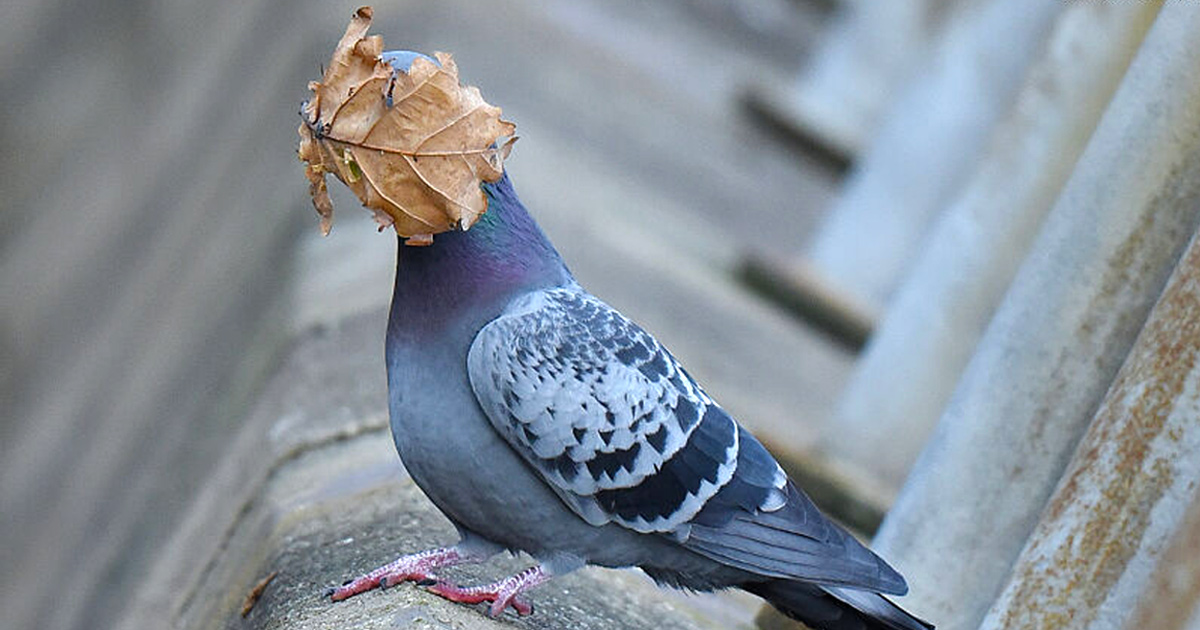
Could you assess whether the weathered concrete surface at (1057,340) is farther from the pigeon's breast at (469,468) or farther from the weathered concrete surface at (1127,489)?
the pigeon's breast at (469,468)

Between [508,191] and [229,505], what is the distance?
68.1 inches

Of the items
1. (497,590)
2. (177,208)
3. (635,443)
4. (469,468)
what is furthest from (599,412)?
(177,208)

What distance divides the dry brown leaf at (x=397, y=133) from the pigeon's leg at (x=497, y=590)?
79 centimetres

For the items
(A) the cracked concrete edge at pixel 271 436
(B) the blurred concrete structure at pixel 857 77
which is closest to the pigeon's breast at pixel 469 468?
(A) the cracked concrete edge at pixel 271 436

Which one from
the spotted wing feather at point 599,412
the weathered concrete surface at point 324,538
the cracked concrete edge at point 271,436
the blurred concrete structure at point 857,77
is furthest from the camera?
the blurred concrete structure at point 857,77

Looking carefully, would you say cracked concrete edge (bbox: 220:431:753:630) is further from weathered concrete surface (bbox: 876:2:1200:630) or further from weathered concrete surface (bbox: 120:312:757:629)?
weathered concrete surface (bbox: 876:2:1200:630)

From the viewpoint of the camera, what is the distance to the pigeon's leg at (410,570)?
3299 millimetres

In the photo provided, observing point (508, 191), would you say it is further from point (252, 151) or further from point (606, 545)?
point (252, 151)

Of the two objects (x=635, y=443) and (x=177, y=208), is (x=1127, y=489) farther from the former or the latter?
(x=177, y=208)

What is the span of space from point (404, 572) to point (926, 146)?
15.4 feet

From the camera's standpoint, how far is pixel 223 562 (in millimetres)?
4199

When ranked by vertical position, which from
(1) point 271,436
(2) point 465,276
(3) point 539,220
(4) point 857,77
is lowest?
(1) point 271,436

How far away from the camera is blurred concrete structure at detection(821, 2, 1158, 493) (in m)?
4.29

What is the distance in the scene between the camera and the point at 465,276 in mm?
3148
